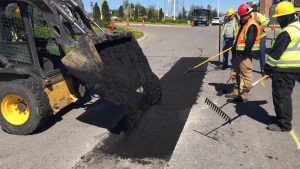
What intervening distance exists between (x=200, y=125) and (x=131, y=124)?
1.25 meters

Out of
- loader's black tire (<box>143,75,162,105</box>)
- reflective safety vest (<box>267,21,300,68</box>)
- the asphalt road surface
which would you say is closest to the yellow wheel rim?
the asphalt road surface

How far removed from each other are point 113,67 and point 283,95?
9.07ft

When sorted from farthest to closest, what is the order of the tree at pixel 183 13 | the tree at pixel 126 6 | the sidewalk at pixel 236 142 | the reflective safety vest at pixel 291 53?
1. the tree at pixel 183 13
2. the tree at pixel 126 6
3. the reflective safety vest at pixel 291 53
4. the sidewalk at pixel 236 142

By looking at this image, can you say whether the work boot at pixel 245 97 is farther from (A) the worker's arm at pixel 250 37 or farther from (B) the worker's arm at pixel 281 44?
(B) the worker's arm at pixel 281 44

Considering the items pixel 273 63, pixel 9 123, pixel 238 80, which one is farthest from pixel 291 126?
pixel 9 123

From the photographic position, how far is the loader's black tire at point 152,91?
22.3 ft

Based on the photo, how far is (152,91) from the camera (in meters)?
6.97

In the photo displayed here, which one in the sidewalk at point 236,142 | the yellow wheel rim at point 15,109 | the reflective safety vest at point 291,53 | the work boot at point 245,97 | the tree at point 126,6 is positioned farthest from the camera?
the tree at point 126,6

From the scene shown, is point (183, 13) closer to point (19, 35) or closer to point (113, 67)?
point (113, 67)

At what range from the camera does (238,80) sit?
777 cm

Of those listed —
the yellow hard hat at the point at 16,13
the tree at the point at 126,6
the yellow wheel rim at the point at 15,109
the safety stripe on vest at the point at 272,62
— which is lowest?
the yellow wheel rim at the point at 15,109

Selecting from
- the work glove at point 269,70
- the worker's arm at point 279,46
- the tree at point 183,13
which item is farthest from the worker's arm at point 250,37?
the tree at point 183,13

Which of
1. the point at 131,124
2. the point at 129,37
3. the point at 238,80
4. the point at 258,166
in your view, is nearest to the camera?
the point at 258,166

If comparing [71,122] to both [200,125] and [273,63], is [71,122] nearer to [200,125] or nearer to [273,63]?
[200,125]
